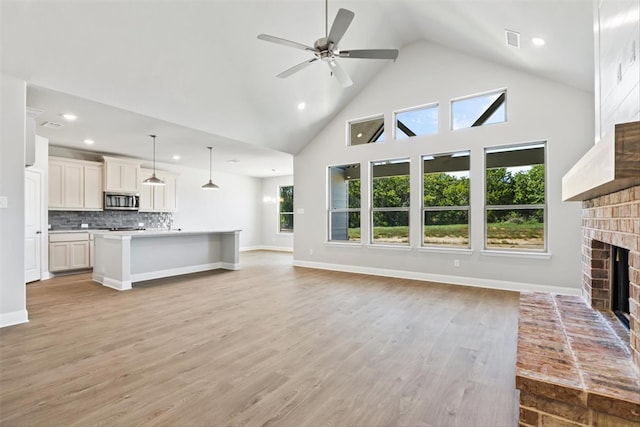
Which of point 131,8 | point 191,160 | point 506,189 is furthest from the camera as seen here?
point 191,160

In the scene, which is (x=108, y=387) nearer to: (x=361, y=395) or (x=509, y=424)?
(x=361, y=395)

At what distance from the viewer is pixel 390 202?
252 inches

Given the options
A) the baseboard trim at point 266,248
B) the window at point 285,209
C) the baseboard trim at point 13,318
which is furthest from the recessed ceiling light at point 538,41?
the baseboard trim at point 266,248

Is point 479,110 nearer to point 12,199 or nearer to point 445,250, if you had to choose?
point 445,250

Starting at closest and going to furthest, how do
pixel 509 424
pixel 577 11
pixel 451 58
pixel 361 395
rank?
pixel 509 424
pixel 361 395
pixel 577 11
pixel 451 58

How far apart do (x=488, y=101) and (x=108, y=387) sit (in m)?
6.21

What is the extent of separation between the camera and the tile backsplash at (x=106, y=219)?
686 cm

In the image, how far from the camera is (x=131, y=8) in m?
3.34

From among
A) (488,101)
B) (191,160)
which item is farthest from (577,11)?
(191,160)

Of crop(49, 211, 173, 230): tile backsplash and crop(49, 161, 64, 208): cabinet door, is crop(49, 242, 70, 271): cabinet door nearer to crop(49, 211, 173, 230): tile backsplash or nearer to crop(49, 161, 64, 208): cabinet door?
crop(49, 211, 173, 230): tile backsplash

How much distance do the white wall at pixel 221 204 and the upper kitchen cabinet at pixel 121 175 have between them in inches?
47.7

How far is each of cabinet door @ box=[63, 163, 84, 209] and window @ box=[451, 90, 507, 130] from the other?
774 cm

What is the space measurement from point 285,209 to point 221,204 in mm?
2238

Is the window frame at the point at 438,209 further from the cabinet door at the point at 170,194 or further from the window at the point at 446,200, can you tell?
the cabinet door at the point at 170,194
